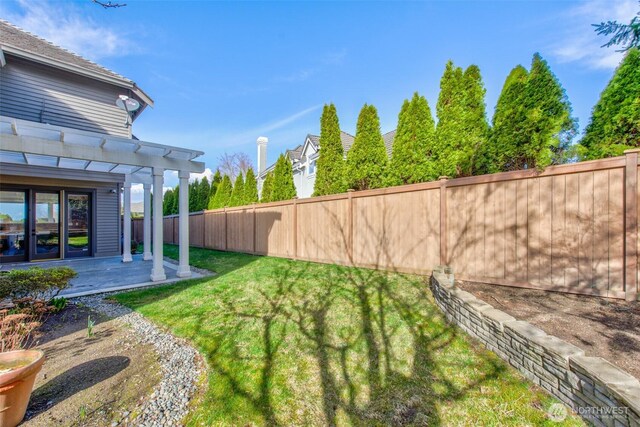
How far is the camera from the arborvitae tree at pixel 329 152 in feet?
27.6

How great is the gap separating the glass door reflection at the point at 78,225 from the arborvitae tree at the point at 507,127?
12530 millimetres

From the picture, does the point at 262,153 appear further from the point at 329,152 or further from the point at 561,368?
the point at 561,368

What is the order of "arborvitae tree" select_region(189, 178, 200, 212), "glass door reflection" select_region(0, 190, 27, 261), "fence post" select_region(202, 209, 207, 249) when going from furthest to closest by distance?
"arborvitae tree" select_region(189, 178, 200, 212) < "fence post" select_region(202, 209, 207, 249) < "glass door reflection" select_region(0, 190, 27, 261)

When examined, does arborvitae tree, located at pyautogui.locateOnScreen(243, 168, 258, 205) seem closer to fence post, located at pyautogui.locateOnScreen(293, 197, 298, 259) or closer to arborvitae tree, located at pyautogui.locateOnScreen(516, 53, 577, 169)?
fence post, located at pyautogui.locateOnScreen(293, 197, 298, 259)

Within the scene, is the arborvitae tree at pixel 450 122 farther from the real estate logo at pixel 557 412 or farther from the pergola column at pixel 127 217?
the pergola column at pixel 127 217

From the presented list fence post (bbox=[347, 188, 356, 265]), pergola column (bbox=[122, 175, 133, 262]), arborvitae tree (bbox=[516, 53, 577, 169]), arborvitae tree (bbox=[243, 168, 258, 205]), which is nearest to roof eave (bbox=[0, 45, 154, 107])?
pergola column (bbox=[122, 175, 133, 262])

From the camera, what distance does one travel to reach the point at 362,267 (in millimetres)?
6586

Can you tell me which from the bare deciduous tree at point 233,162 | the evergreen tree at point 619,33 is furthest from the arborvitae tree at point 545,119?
the bare deciduous tree at point 233,162

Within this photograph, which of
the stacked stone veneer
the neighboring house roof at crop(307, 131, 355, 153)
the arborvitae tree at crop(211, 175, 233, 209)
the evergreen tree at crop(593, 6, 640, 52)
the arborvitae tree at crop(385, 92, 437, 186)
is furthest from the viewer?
the neighboring house roof at crop(307, 131, 355, 153)

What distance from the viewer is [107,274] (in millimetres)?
7414

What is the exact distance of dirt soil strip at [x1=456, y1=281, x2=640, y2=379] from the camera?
2.45 metres

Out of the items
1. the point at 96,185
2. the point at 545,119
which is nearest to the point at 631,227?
the point at 545,119

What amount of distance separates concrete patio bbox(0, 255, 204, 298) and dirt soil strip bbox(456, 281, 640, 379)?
6.58 meters

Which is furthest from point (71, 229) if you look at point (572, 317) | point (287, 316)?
point (572, 317)
